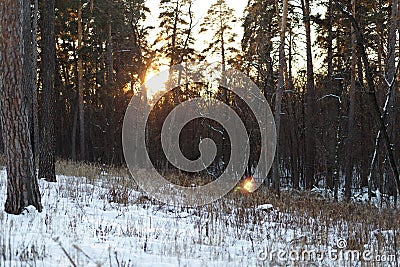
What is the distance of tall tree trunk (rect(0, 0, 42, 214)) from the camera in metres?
6.61

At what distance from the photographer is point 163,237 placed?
242 inches

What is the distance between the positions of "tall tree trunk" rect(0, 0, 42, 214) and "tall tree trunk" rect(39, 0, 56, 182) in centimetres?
537

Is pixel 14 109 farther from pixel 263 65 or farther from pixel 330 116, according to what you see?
pixel 330 116

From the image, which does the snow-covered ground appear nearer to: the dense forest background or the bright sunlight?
the dense forest background

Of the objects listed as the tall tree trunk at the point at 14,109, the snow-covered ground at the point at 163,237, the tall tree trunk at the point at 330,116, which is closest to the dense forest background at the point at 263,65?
the tall tree trunk at the point at 330,116

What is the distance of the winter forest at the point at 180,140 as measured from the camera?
5525 mm

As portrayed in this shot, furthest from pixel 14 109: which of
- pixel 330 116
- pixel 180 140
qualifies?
pixel 180 140

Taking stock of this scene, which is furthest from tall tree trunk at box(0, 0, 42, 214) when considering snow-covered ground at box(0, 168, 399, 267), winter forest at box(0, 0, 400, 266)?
snow-covered ground at box(0, 168, 399, 267)

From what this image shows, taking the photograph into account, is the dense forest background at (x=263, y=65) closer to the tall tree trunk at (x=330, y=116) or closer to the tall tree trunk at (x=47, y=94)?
the tall tree trunk at (x=330, y=116)

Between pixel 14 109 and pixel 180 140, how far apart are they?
78.5ft

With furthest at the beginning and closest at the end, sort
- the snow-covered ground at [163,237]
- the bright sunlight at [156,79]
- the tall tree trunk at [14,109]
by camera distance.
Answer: the bright sunlight at [156,79]
the tall tree trunk at [14,109]
the snow-covered ground at [163,237]

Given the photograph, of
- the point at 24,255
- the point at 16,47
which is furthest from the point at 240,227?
the point at 16,47

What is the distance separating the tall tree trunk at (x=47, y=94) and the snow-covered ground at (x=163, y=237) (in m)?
2.57

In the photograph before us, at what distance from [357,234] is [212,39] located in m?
21.5
